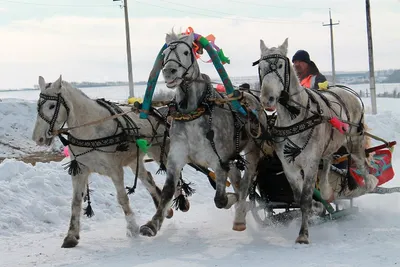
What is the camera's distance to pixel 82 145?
23.9 ft

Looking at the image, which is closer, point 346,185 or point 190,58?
point 190,58

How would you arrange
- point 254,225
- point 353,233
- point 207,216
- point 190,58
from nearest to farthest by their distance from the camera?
point 190,58 < point 353,233 < point 254,225 < point 207,216


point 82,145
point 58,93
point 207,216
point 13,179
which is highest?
point 58,93

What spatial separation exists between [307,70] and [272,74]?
2929 millimetres

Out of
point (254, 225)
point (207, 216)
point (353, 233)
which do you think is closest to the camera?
point (353, 233)

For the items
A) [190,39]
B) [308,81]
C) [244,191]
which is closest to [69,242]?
[244,191]

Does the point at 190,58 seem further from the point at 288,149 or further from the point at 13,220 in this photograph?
the point at 13,220

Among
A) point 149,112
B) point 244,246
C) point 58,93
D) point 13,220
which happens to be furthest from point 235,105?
point 13,220

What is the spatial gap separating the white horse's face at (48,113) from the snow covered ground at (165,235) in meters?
1.29

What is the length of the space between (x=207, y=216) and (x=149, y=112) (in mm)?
2308

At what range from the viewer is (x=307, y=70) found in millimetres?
9375

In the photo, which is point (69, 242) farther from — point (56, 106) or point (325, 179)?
point (325, 179)

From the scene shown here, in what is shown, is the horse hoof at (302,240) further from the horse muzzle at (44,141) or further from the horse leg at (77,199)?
the horse muzzle at (44,141)

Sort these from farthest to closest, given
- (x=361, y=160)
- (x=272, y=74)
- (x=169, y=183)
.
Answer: (x=361, y=160) < (x=169, y=183) < (x=272, y=74)
